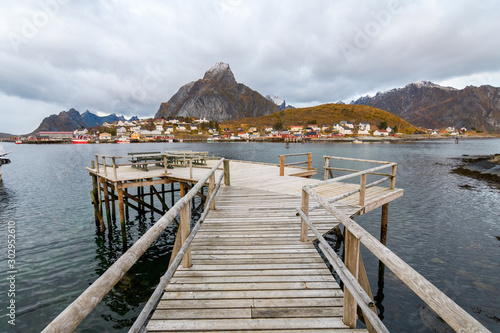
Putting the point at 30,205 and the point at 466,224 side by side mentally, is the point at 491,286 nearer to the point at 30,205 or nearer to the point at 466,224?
the point at 466,224

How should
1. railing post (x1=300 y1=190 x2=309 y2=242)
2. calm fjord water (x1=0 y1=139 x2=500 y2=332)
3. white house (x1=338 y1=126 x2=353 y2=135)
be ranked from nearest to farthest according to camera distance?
railing post (x1=300 y1=190 x2=309 y2=242)
calm fjord water (x1=0 y1=139 x2=500 y2=332)
white house (x1=338 y1=126 x2=353 y2=135)

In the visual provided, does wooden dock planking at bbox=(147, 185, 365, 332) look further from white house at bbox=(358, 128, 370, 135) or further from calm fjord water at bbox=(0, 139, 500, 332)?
white house at bbox=(358, 128, 370, 135)

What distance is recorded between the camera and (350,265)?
2.90m

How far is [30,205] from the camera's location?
19328 millimetres

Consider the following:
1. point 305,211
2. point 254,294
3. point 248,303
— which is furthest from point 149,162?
point 248,303

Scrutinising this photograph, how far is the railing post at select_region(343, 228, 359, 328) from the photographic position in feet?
9.26

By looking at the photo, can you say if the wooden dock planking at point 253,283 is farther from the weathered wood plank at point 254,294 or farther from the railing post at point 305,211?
the railing post at point 305,211

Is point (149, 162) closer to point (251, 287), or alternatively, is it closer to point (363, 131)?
point (251, 287)

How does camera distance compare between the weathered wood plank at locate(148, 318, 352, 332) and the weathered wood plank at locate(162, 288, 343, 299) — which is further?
the weathered wood plank at locate(162, 288, 343, 299)

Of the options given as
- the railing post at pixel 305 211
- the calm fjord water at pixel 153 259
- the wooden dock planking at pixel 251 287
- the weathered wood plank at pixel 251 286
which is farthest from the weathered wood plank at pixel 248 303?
the calm fjord water at pixel 153 259

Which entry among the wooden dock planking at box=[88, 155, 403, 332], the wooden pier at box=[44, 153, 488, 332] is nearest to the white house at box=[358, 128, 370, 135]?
the wooden dock planking at box=[88, 155, 403, 332]

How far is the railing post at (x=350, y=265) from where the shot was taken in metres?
2.82

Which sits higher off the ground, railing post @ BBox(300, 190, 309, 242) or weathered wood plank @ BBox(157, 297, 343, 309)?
railing post @ BBox(300, 190, 309, 242)

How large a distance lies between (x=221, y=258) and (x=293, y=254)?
1.50 m
